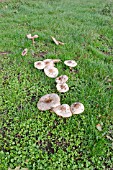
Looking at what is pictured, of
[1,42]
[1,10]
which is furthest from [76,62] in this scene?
[1,10]

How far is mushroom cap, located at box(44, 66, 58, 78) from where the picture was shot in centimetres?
412

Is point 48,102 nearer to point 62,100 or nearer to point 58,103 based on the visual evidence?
point 58,103

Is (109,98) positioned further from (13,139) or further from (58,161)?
(13,139)

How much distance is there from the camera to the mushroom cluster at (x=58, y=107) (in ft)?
10.7

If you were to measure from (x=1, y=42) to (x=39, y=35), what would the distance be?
1.12 metres

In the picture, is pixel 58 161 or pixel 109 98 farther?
pixel 109 98

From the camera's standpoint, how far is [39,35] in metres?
5.96

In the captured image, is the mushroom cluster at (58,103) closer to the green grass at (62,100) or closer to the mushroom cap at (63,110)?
the mushroom cap at (63,110)

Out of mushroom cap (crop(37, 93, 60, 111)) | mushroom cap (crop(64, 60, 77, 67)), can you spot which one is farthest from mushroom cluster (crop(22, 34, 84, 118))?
mushroom cap (crop(64, 60, 77, 67))

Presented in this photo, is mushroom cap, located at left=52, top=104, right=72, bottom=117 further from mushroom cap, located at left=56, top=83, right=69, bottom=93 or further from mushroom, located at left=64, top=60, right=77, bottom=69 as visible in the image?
mushroom, located at left=64, top=60, right=77, bottom=69

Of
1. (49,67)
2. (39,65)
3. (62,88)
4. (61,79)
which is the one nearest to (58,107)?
(62,88)

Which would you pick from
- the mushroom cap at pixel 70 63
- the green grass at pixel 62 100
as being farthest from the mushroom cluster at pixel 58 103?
the mushroom cap at pixel 70 63

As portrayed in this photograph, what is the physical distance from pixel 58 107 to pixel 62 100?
36cm

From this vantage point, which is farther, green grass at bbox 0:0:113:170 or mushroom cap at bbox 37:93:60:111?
mushroom cap at bbox 37:93:60:111
